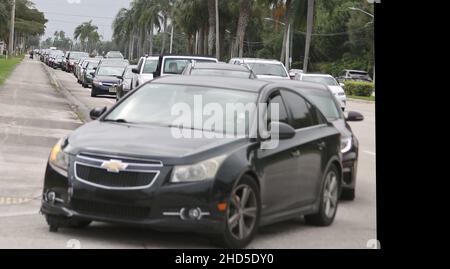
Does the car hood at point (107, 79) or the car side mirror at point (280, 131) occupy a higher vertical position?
the car hood at point (107, 79)

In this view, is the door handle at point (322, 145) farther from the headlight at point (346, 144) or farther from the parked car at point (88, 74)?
the parked car at point (88, 74)

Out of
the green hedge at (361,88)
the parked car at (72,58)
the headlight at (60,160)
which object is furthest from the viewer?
the parked car at (72,58)

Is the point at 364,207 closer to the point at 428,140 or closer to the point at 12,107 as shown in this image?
the point at 428,140

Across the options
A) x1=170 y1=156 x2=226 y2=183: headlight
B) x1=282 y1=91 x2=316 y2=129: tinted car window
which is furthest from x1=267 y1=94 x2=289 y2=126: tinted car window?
x1=170 y1=156 x2=226 y2=183: headlight

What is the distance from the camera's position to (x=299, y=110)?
31.3 ft

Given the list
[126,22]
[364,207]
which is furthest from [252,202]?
[126,22]

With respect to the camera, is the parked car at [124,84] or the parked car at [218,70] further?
the parked car at [124,84]

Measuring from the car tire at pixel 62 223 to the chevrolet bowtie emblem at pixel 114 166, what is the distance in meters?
0.65

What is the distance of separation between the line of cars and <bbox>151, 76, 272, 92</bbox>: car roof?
0.01 m

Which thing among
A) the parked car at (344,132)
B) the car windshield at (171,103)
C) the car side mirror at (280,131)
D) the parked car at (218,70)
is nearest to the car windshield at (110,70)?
the parked car at (218,70)

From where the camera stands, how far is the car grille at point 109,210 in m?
7.53

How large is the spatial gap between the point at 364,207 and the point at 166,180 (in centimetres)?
437

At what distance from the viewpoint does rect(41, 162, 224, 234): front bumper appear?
7.46 meters

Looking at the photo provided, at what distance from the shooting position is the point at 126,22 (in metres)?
159
